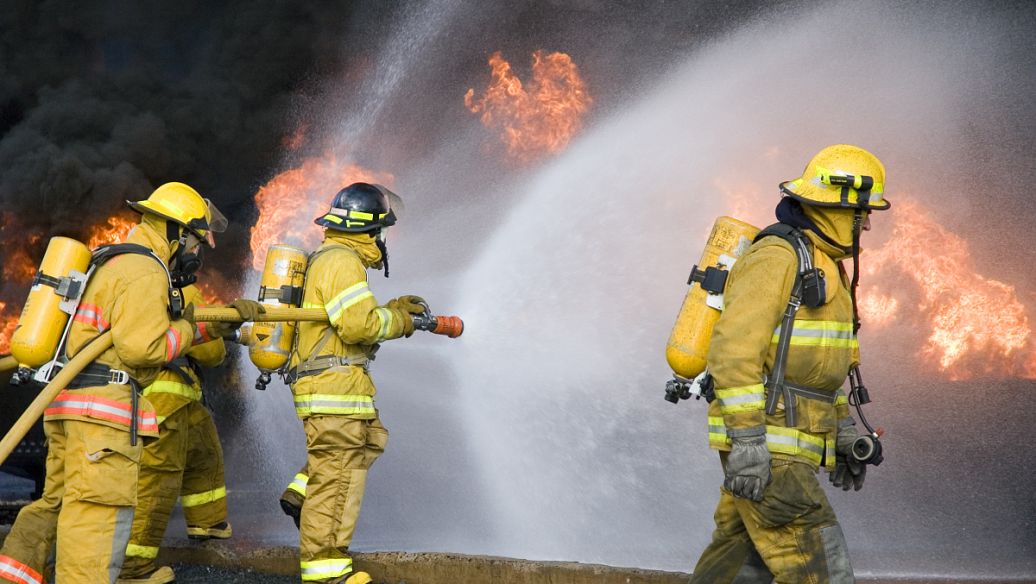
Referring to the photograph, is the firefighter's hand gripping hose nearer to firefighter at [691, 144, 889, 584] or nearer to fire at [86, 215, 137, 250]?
firefighter at [691, 144, 889, 584]

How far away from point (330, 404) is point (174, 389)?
119cm

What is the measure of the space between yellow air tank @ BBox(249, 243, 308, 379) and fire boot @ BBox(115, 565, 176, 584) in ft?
4.20

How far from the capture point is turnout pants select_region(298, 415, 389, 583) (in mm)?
4887

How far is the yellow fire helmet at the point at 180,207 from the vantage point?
4.66m

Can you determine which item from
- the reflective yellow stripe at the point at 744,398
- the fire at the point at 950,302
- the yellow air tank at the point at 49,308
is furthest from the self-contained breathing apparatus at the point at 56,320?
the fire at the point at 950,302

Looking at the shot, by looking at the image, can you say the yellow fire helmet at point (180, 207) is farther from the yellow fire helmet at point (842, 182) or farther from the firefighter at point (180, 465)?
the yellow fire helmet at point (842, 182)

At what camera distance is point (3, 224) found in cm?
1076

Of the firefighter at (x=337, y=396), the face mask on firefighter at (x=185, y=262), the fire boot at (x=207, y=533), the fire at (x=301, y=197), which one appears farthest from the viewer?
the fire at (x=301, y=197)

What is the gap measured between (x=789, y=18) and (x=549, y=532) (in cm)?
582

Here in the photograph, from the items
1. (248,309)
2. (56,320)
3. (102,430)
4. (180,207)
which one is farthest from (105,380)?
(180,207)

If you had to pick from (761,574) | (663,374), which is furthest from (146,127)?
(761,574)

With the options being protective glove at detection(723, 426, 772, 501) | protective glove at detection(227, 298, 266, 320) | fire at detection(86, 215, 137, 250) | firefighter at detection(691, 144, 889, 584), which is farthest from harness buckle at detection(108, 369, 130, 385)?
fire at detection(86, 215, 137, 250)

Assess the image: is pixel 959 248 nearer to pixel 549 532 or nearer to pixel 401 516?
pixel 549 532

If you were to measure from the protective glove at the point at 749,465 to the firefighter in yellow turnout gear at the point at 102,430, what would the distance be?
2.43 m
